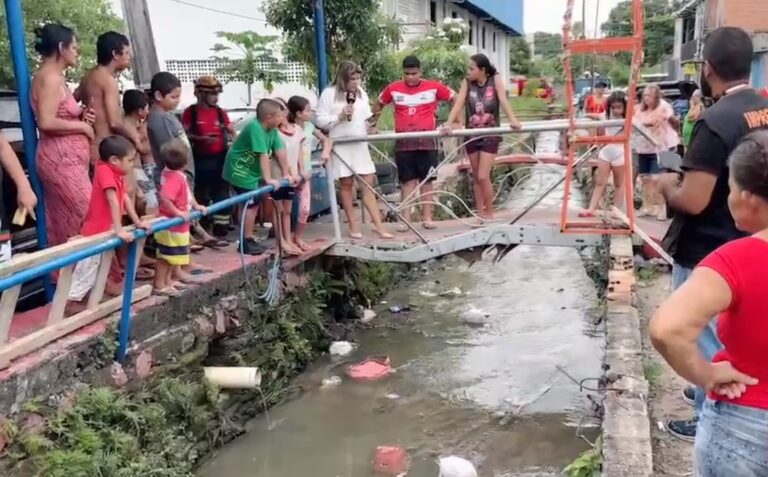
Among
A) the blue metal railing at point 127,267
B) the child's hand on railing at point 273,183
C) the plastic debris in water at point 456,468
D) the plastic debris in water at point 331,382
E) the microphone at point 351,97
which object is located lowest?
the plastic debris in water at point 331,382

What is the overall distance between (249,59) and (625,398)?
13.5m

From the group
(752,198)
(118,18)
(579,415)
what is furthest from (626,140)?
(118,18)

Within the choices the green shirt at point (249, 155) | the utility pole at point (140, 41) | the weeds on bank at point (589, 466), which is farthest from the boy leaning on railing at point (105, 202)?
the utility pole at point (140, 41)

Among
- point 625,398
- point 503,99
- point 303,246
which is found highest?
point 503,99

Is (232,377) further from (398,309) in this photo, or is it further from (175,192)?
(398,309)

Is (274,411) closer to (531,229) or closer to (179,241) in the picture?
(179,241)

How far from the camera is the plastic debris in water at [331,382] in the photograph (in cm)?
630

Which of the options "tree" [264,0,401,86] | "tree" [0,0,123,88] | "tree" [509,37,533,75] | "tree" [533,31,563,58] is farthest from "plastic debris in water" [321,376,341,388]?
"tree" [533,31,563,58]

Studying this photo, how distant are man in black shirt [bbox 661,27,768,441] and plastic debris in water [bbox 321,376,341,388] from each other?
11.5 ft

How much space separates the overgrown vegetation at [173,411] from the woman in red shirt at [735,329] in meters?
2.97

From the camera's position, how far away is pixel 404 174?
287 inches

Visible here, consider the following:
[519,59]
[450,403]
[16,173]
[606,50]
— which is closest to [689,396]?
[450,403]

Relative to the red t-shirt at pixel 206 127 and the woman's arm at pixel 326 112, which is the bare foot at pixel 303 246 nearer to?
the woman's arm at pixel 326 112

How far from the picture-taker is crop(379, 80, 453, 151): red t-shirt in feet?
23.1
